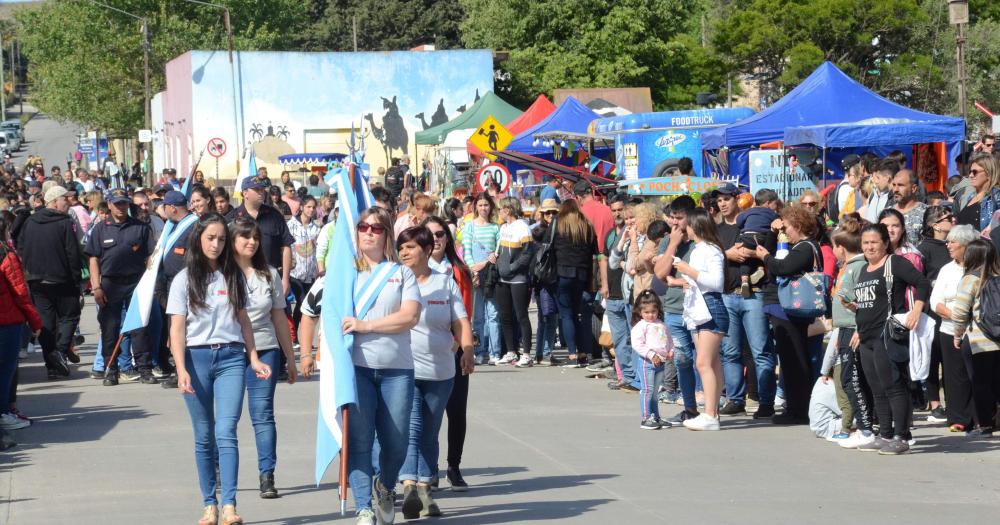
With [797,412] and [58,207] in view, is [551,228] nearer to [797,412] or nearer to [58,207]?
[797,412]

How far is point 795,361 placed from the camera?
10820 millimetres

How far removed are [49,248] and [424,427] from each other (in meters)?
8.01

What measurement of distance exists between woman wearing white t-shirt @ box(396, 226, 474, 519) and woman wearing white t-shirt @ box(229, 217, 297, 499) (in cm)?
84

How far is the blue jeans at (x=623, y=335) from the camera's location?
13031mm

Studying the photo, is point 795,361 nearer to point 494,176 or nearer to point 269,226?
point 269,226

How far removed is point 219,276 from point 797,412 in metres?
5.37

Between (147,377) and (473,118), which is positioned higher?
(473,118)

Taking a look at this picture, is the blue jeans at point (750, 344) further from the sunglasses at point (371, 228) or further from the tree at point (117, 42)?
the tree at point (117, 42)

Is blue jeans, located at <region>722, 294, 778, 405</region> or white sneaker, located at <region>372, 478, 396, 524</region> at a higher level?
blue jeans, located at <region>722, 294, 778, 405</region>

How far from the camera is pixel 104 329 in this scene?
549 inches

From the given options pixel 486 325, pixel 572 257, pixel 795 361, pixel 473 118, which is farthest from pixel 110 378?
pixel 473 118

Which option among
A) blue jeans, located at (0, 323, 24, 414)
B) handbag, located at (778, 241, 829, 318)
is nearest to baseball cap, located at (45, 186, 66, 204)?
blue jeans, located at (0, 323, 24, 414)

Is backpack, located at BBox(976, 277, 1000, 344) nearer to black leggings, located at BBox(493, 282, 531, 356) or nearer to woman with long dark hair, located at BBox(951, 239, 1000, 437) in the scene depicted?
woman with long dark hair, located at BBox(951, 239, 1000, 437)

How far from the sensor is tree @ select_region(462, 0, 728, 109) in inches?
2083
